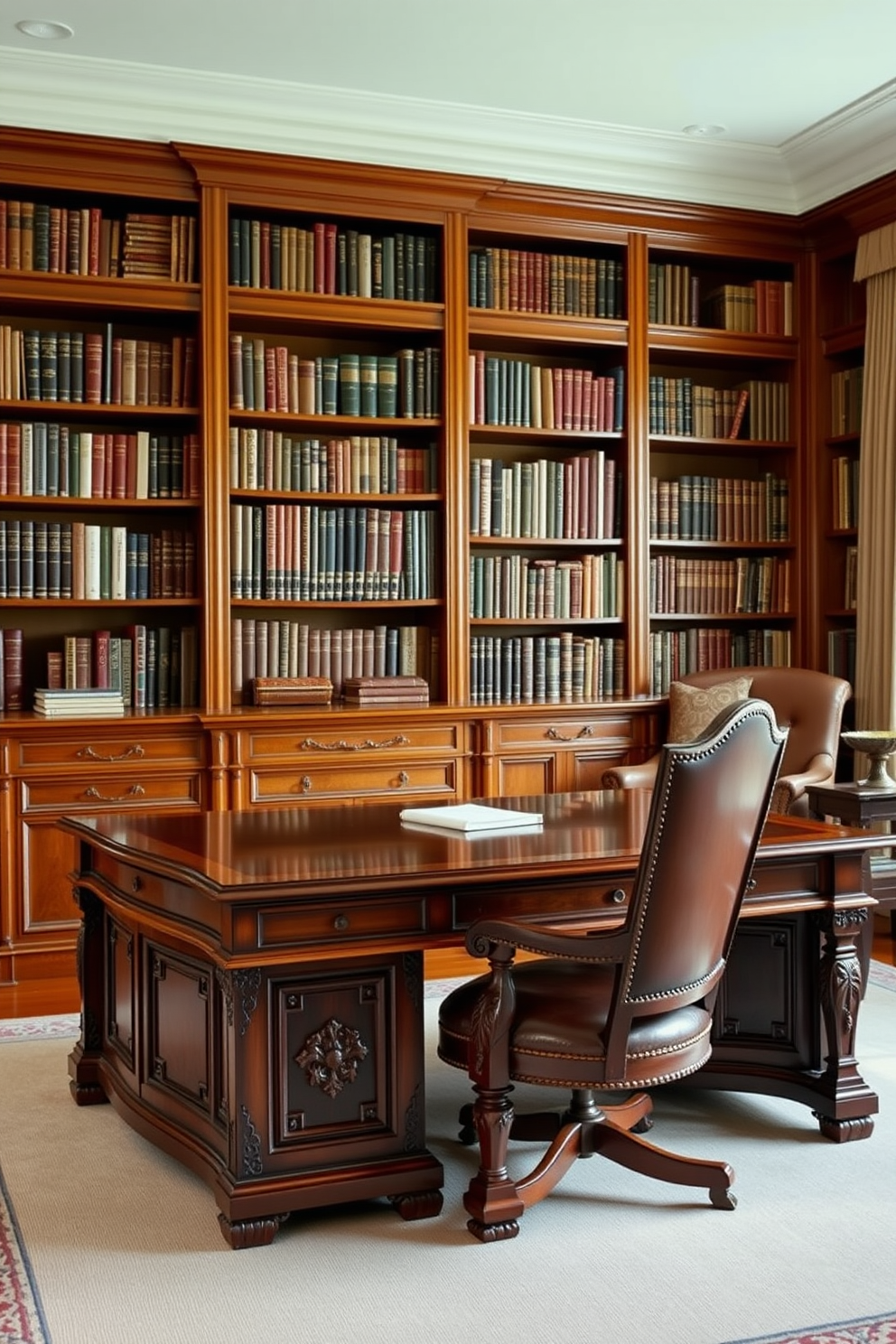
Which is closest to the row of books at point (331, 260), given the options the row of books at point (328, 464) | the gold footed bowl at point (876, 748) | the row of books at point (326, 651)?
the row of books at point (328, 464)

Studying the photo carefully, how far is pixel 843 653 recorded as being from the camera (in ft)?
20.0

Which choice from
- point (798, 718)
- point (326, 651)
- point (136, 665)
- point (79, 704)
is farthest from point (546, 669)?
point (79, 704)

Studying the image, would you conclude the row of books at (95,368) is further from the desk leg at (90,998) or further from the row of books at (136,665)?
the desk leg at (90,998)

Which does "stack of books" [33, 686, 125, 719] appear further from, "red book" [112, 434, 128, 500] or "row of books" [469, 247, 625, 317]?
"row of books" [469, 247, 625, 317]

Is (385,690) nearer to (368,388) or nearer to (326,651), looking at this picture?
(326,651)

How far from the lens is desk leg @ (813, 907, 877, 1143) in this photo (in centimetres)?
326

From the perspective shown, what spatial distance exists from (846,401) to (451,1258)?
4464 mm

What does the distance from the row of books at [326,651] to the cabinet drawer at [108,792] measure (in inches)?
18.9

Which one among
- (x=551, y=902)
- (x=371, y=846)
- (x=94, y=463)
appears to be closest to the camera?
(x=551, y=902)

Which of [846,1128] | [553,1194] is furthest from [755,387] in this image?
[553,1194]

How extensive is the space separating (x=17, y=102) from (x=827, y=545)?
3.73 m

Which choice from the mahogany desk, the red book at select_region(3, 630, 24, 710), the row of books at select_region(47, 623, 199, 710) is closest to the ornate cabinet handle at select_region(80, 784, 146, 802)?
the row of books at select_region(47, 623, 199, 710)

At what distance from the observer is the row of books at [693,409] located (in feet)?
19.5

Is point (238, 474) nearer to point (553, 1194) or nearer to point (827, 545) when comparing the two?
point (827, 545)
